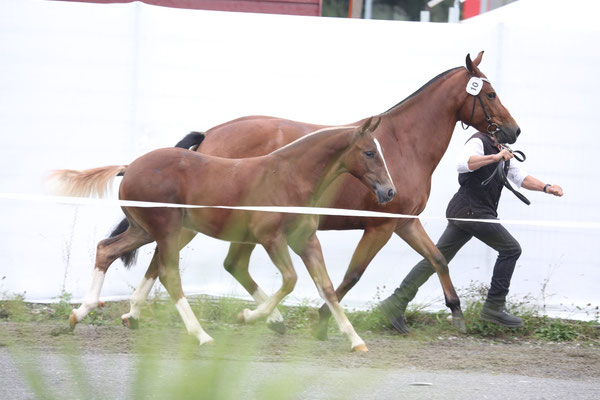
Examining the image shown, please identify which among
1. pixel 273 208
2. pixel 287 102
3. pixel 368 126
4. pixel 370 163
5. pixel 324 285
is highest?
Result: pixel 287 102

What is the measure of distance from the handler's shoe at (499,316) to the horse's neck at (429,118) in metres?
1.19

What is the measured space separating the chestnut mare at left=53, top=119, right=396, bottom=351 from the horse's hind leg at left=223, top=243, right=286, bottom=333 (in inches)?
18.1

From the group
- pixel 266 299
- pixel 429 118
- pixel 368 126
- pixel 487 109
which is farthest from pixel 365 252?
pixel 487 109

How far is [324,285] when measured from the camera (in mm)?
5594

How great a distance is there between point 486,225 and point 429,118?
93 centimetres

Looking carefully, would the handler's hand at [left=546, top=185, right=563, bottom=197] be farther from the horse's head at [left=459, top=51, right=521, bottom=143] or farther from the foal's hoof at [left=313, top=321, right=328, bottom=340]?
the foal's hoof at [left=313, top=321, right=328, bottom=340]

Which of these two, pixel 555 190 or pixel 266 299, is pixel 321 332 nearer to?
pixel 266 299

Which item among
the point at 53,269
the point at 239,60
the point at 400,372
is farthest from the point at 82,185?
the point at 400,372

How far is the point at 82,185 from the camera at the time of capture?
6094mm

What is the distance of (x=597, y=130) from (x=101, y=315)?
4.39 metres

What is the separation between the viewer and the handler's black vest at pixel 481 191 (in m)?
6.59

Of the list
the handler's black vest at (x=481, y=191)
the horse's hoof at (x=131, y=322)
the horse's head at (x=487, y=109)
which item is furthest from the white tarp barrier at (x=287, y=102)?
the horse's hoof at (x=131, y=322)

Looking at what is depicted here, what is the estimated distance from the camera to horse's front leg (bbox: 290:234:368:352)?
5523 mm

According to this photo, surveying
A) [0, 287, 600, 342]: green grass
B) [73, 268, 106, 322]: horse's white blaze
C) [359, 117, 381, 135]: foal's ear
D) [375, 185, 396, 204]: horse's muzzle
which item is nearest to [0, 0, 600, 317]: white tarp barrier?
[0, 287, 600, 342]: green grass
